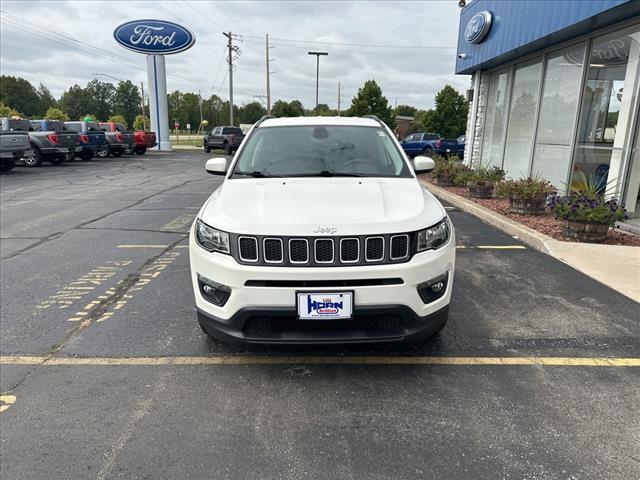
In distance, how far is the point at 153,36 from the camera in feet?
104

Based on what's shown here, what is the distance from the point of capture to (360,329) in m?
2.91

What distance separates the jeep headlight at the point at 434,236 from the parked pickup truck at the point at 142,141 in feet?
97.8

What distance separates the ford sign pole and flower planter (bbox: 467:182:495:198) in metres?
27.8

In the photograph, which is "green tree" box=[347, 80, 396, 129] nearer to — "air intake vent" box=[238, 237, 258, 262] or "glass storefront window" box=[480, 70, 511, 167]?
"glass storefront window" box=[480, 70, 511, 167]

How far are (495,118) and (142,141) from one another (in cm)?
2381

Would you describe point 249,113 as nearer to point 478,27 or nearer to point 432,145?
point 432,145

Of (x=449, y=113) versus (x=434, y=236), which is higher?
(x=449, y=113)

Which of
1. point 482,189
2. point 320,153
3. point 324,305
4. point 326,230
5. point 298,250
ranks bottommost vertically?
point 482,189

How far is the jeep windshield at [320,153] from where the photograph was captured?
397 centimetres

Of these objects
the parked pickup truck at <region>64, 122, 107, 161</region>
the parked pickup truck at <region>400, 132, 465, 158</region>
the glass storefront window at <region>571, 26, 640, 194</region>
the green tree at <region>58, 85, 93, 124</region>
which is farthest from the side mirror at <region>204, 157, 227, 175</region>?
the green tree at <region>58, 85, 93, 124</region>

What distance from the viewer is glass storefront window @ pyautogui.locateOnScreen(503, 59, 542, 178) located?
11188 millimetres

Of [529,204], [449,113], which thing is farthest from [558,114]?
[449,113]

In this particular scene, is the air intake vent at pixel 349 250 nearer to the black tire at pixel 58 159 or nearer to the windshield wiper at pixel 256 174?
the windshield wiper at pixel 256 174

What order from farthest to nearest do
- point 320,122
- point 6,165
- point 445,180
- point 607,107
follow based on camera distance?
point 6,165
point 445,180
point 607,107
point 320,122
